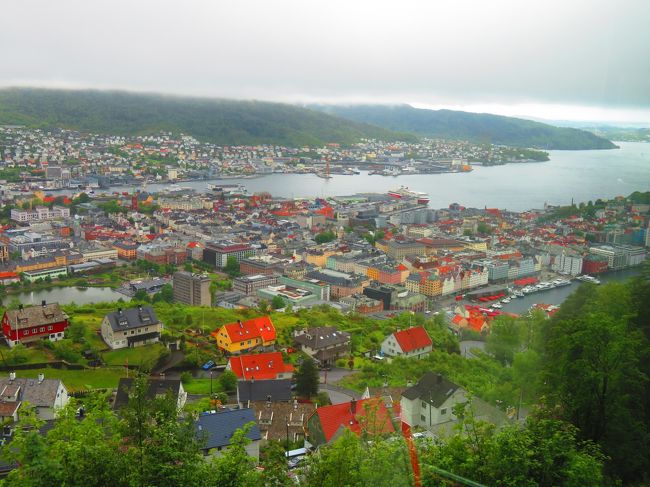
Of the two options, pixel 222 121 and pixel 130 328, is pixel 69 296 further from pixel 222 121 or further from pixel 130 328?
pixel 222 121

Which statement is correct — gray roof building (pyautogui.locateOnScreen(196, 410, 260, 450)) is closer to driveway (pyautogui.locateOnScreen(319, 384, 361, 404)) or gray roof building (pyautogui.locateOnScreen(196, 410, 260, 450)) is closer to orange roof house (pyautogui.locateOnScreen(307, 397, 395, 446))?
orange roof house (pyautogui.locateOnScreen(307, 397, 395, 446))

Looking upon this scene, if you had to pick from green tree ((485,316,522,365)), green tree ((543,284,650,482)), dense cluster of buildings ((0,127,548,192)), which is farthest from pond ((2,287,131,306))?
dense cluster of buildings ((0,127,548,192))

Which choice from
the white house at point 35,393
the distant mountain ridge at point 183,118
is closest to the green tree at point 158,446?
the white house at point 35,393

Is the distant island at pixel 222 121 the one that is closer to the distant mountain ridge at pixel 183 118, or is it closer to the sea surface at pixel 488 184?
the distant mountain ridge at pixel 183 118

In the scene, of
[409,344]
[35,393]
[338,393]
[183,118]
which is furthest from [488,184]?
[35,393]

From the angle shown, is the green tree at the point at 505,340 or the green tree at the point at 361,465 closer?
the green tree at the point at 361,465

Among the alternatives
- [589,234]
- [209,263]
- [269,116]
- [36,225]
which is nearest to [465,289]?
[589,234]
